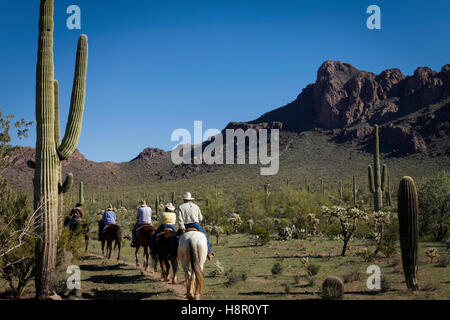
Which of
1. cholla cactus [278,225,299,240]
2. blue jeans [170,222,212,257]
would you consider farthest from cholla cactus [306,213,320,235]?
blue jeans [170,222,212,257]

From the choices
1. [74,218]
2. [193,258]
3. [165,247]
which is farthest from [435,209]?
[74,218]

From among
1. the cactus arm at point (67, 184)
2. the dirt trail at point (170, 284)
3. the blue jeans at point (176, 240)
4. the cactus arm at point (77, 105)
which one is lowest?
the dirt trail at point (170, 284)

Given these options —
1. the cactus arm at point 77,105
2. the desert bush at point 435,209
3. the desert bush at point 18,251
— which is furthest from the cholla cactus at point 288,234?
the desert bush at point 18,251

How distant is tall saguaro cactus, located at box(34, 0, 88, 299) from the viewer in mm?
8750

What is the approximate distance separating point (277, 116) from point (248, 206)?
269 feet

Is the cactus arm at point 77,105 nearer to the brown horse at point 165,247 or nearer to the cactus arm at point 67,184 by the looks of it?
the cactus arm at point 67,184

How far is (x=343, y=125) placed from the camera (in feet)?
333

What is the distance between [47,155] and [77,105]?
6.36 ft

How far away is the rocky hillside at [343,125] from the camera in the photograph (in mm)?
71750

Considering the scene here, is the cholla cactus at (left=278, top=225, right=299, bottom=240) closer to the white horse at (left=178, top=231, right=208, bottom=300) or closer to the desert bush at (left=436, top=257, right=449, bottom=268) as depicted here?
the desert bush at (left=436, top=257, right=449, bottom=268)

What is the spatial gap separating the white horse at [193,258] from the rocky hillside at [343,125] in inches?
2262
